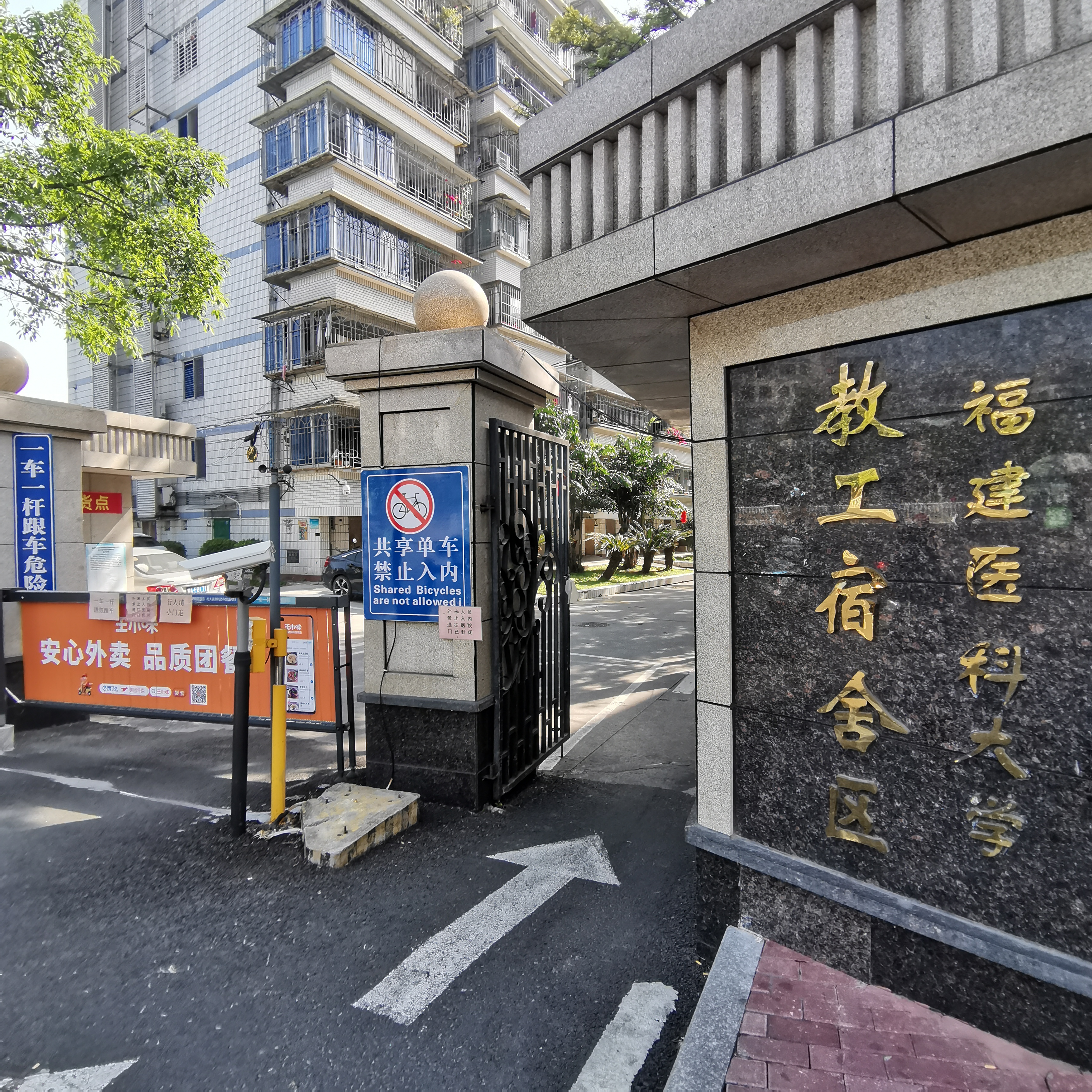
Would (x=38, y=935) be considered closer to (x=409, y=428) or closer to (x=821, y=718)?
(x=409, y=428)


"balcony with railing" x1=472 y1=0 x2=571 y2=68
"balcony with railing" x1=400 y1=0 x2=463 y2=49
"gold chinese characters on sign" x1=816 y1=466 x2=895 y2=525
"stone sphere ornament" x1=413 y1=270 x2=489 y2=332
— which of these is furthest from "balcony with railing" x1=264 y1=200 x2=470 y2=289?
Result: "gold chinese characters on sign" x1=816 y1=466 x2=895 y2=525

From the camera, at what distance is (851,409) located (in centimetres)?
274

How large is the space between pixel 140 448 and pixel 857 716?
33.5ft

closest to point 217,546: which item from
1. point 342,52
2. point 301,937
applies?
point 342,52

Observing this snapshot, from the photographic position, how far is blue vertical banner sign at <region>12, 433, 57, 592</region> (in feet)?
21.9

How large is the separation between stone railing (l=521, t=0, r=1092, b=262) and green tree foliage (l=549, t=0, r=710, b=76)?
20.8 feet

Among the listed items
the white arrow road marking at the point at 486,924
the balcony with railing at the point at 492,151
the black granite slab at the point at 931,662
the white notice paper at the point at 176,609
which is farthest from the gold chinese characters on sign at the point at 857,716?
the balcony with railing at the point at 492,151

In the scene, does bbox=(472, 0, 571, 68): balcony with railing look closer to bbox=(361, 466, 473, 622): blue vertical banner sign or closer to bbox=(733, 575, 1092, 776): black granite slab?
bbox=(361, 466, 473, 622): blue vertical banner sign

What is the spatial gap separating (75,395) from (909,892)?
38.5 meters

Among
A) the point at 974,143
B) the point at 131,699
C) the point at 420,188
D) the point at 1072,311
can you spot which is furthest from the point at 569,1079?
the point at 420,188

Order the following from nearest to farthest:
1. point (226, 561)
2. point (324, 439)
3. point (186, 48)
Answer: point (226, 561)
point (324, 439)
point (186, 48)

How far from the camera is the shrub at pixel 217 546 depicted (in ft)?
Answer: 86.0

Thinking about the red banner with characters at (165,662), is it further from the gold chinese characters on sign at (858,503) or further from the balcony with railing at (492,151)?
the balcony with railing at (492,151)

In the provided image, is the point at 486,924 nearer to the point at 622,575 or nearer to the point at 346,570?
the point at 346,570
